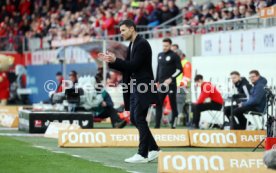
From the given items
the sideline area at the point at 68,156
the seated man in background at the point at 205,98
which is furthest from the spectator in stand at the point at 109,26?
the sideline area at the point at 68,156

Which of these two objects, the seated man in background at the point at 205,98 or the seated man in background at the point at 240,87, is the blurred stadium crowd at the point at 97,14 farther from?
the seated man in background at the point at 240,87

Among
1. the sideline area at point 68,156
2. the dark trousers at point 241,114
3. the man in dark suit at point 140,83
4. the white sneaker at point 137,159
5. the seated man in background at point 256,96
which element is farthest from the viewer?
the dark trousers at point 241,114

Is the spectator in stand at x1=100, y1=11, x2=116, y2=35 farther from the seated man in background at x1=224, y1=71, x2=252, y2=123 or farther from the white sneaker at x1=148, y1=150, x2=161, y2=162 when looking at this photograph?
the white sneaker at x1=148, y1=150, x2=161, y2=162

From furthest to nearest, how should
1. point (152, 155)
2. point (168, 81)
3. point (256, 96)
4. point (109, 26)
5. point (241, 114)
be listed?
1. point (109, 26)
2. point (168, 81)
3. point (241, 114)
4. point (256, 96)
5. point (152, 155)

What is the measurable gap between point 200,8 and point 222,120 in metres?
7.43

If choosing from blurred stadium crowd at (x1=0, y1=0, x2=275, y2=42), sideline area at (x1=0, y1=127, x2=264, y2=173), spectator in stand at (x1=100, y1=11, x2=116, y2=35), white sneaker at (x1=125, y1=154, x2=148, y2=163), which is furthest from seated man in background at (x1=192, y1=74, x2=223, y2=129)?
spectator in stand at (x1=100, y1=11, x2=116, y2=35)

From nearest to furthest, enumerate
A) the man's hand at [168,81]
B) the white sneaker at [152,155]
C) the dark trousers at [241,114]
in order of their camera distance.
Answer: the white sneaker at [152,155] → the dark trousers at [241,114] → the man's hand at [168,81]

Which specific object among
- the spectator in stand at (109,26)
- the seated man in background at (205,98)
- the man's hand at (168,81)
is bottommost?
the seated man in background at (205,98)

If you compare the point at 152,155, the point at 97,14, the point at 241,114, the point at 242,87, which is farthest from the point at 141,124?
the point at 97,14

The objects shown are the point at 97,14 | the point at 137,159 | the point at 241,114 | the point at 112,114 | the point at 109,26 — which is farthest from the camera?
the point at 97,14

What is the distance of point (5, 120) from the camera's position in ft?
72.9

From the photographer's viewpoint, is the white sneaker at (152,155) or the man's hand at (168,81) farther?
the man's hand at (168,81)

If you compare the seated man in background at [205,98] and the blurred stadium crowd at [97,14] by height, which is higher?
the blurred stadium crowd at [97,14]

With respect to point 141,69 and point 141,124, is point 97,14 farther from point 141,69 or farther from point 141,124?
point 141,124
